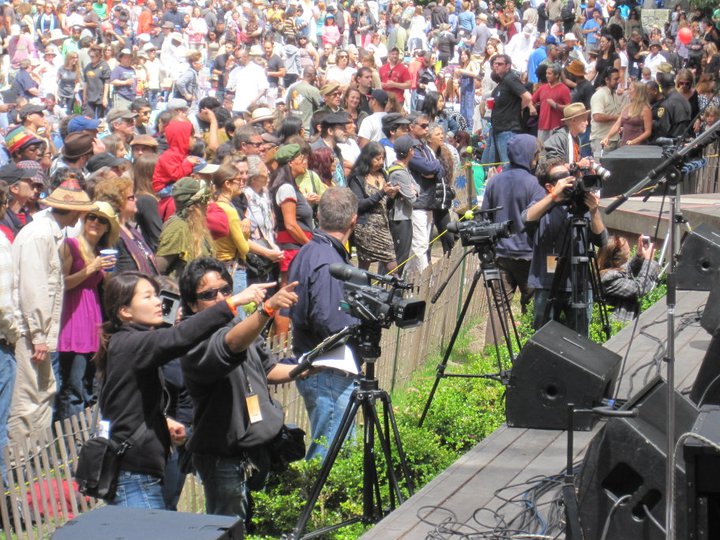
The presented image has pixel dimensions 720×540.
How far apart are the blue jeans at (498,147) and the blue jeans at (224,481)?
11247 mm

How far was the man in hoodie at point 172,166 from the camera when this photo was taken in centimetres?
937

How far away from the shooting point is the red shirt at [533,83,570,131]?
1655 centimetres

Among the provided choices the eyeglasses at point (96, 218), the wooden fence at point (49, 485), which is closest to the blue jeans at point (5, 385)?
the wooden fence at point (49, 485)

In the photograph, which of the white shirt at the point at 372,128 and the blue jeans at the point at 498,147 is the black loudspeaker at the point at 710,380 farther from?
the blue jeans at the point at 498,147

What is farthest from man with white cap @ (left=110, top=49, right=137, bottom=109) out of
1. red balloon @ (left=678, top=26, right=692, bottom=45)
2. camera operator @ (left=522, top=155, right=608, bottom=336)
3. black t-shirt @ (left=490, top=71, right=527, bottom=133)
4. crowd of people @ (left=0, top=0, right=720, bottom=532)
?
red balloon @ (left=678, top=26, right=692, bottom=45)

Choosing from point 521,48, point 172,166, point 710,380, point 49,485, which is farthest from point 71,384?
point 521,48

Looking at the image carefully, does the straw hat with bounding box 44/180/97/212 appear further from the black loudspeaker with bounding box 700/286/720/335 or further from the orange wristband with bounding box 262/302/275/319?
the black loudspeaker with bounding box 700/286/720/335

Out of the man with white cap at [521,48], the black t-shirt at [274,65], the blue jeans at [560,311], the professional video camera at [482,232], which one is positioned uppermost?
the man with white cap at [521,48]

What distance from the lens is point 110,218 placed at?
7.53 m

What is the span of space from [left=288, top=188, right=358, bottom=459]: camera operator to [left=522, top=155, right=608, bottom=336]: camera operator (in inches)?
81.0

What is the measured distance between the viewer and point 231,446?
5.39m

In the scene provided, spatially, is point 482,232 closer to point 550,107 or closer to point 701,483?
point 701,483

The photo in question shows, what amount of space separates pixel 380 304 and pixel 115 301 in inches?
48.1

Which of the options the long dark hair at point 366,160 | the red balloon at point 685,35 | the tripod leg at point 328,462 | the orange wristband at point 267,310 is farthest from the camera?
the red balloon at point 685,35
